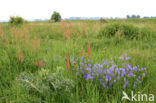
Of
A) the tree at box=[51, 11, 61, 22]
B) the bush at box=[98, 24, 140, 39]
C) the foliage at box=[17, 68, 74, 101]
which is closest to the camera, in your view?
the foliage at box=[17, 68, 74, 101]

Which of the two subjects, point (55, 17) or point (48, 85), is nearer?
point (48, 85)

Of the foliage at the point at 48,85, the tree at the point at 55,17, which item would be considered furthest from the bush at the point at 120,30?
the tree at the point at 55,17

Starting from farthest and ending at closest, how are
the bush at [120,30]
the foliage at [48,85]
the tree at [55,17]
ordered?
1. the tree at [55,17]
2. the bush at [120,30]
3. the foliage at [48,85]

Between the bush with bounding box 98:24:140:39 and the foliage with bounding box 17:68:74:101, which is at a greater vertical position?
the bush with bounding box 98:24:140:39

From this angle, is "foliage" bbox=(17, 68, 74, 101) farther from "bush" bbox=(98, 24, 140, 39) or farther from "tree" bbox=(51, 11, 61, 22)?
"tree" bbox=(51, 11, 61, 22)

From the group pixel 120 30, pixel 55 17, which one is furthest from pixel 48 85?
pixel 55 17

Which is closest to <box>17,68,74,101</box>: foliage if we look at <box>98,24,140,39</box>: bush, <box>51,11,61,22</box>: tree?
<box>98,24,140,39</box>: bush

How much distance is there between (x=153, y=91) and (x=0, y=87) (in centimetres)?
226

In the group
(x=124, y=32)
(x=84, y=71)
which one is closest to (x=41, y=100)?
(x=84, y=71)

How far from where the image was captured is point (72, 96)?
1615 mm

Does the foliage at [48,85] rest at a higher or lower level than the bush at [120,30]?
lower

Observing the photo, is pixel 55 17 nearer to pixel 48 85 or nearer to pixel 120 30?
pixel 120 30

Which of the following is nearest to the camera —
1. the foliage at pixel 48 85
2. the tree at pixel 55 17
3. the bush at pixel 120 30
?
the foliage at pixel 48 85

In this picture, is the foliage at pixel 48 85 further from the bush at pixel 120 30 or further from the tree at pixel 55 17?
the tree at pixel 55 17
